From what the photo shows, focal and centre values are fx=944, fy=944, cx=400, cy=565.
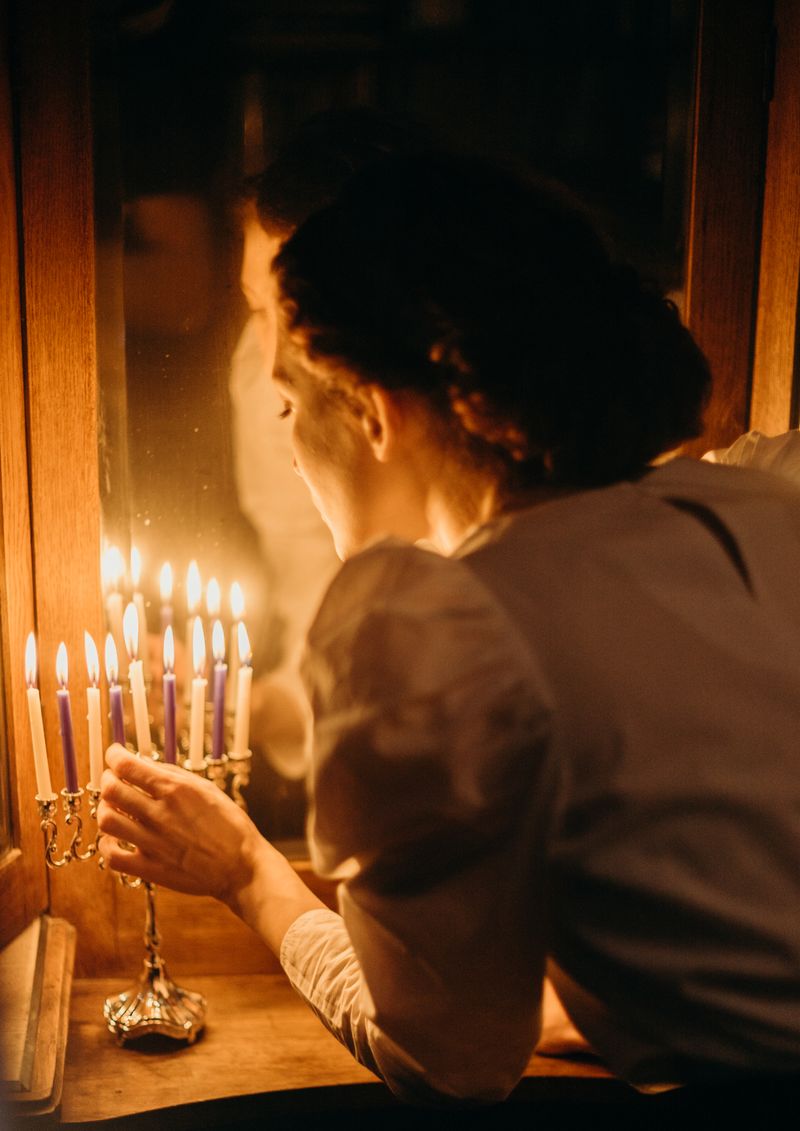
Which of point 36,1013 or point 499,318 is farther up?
point 499,318

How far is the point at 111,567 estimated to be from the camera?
130 cm

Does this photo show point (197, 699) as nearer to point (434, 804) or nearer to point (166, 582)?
point (166, 582)

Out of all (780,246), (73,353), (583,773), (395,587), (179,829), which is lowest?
(179,829)

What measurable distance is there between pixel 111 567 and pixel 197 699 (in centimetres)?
26

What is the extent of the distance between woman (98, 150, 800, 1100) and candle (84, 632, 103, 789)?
0.51 metres

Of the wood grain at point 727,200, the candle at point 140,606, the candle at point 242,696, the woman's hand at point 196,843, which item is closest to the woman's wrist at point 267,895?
the woman's hand at point 196,843

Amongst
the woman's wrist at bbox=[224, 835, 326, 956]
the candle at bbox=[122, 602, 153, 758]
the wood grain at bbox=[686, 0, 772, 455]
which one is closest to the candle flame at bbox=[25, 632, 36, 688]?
the candle at bbox=[122, 602, 153, 758]

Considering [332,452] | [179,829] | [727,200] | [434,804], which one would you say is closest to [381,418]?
[332,452]

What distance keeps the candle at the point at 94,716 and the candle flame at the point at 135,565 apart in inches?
6.2

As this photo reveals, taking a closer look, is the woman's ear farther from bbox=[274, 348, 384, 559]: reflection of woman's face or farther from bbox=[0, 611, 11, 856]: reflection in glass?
bbox=[0, 611, 11, 856]: reflection in glass

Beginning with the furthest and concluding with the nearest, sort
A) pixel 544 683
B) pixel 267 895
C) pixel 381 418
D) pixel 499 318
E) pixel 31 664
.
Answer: pixel 31 664 < pixel 267 895 < pixel 381 418 < pixel 499 318 < pixel 544 683

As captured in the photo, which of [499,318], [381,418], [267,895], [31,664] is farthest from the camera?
[31,664]

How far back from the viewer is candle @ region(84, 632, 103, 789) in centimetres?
115

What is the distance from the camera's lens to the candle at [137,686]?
1.12 meters
